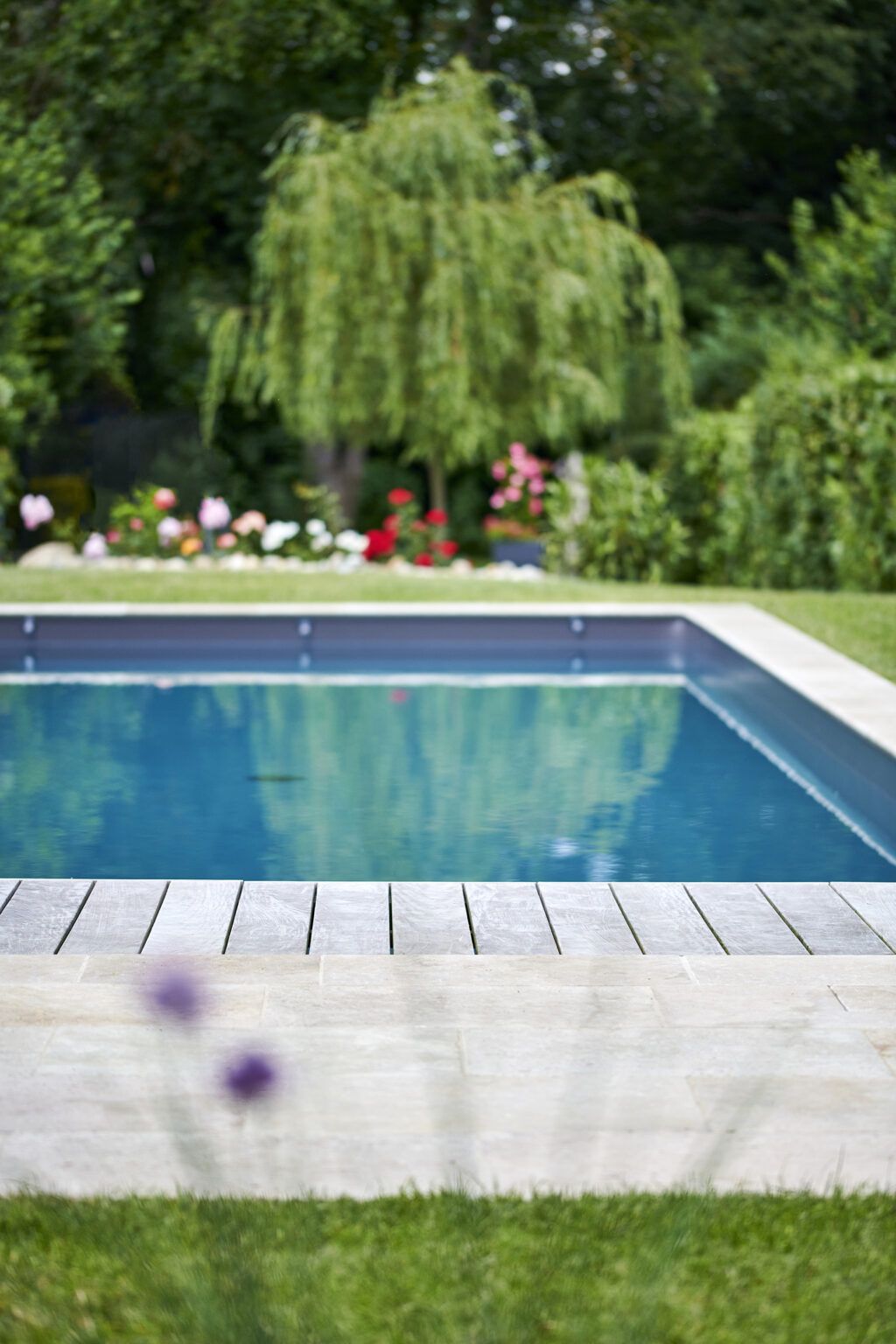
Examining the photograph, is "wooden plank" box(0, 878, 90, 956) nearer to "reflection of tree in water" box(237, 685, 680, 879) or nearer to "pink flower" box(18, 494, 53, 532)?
"reflection of tree in water" box(237, 685, 680, 879)

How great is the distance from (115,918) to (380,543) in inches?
399

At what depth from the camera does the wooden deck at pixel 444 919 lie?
3.69 m

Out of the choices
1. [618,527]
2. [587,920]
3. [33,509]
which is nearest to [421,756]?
[587,920]

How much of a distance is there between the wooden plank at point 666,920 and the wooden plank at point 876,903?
39cm

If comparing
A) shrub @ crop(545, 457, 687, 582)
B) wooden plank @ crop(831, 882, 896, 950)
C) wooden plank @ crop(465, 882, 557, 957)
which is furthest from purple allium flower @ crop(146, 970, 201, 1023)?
shrub @ crop(545, 457, 687, 582)

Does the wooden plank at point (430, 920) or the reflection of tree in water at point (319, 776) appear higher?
the wooden plank at point (430, 920)

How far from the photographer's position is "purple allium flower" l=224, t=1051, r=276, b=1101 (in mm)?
2771

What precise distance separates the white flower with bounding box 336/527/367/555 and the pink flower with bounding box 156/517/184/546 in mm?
1314

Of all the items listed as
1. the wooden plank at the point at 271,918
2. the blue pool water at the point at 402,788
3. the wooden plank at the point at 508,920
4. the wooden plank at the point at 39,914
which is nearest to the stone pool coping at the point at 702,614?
the blue pool water at the point at 402,788

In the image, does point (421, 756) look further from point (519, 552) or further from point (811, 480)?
point (519, 552)

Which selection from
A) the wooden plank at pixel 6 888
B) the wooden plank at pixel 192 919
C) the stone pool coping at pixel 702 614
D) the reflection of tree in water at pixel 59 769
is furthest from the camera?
the stone pool coping at pixel 702 614

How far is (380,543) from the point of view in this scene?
45.5 feet

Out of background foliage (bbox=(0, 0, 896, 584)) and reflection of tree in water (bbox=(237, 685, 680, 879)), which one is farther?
background foliage (bbox=(0, 0, 896, 584))

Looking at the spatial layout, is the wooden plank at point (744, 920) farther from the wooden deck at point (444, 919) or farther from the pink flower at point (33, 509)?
the pink flower at point (33, 509)
